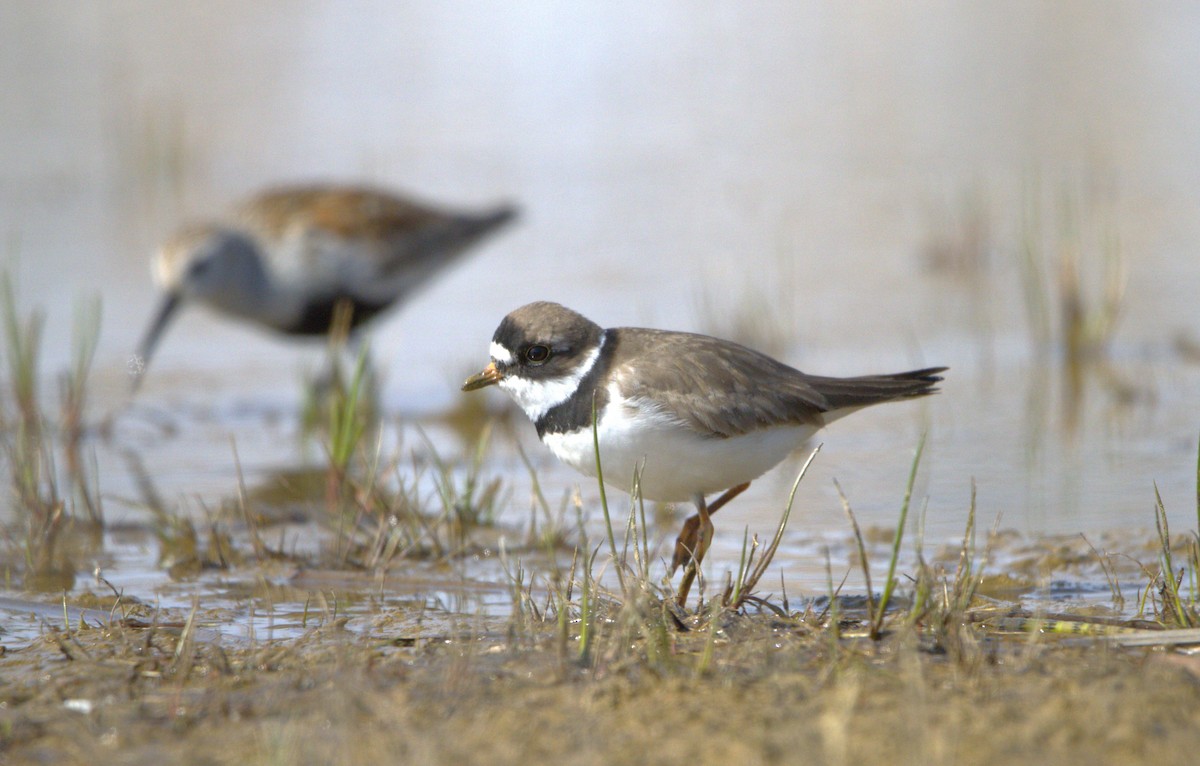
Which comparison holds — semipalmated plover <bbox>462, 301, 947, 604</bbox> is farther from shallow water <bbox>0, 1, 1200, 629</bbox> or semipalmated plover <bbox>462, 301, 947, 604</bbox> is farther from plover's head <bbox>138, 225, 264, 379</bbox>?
plover's head <bbox>138, 225, 264, 379</bbox>

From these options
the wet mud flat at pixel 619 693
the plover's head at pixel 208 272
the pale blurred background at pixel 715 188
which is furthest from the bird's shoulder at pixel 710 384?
the plover's head at pixel 208 272

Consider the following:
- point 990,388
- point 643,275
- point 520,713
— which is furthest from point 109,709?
point 643,275

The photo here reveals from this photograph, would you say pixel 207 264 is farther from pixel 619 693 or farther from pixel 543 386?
pixel 619 693

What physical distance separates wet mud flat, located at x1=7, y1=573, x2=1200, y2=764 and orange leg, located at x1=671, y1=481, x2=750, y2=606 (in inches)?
7.3

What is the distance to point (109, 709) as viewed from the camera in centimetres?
372

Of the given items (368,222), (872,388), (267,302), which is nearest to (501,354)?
(872,388)

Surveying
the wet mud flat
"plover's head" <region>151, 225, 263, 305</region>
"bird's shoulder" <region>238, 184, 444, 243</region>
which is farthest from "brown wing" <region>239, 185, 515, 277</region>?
the wet mud flat

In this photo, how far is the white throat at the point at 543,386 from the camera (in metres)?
4.77

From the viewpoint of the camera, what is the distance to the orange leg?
447 centimetres

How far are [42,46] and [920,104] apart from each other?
→ 10.3m

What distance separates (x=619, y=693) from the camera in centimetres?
364

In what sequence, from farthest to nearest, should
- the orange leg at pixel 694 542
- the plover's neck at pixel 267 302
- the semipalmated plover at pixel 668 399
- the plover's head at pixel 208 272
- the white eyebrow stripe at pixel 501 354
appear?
1. the plover's neck at pixel 267 302
2. the plover's head at pixel 208 272
3. the white eyebrow stripe at pixel 501 354
4. the semipalmated plover at pixel 668 399
5. the orange leg at pixel 694 542

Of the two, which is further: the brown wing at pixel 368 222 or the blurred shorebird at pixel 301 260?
the brown wing at pixel 368 222

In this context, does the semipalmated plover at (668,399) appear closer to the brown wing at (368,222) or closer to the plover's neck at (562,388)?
the plover's neck at (562,388)
